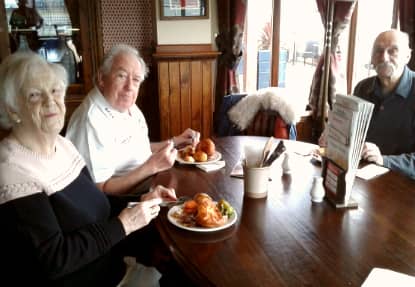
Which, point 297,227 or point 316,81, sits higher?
point 316,81

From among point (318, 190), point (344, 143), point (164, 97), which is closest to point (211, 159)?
point (318, 190)

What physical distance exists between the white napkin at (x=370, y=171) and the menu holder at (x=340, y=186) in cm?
27

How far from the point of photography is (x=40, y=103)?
1.21m

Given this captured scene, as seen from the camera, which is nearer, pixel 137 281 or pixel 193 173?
pixel 137 281

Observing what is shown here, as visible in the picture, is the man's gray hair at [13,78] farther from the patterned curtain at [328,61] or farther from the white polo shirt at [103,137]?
the patterned curtain at [328,61]

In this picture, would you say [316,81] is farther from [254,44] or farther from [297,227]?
[297,227]

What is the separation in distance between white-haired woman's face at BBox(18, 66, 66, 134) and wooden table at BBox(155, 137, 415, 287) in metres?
0.45

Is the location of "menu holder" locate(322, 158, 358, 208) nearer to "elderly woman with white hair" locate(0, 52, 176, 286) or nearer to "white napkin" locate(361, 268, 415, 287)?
"white napkin" locate(361, 268, 415, 287)

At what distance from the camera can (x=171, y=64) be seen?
10.5 ft

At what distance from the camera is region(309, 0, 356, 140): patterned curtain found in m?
3.38

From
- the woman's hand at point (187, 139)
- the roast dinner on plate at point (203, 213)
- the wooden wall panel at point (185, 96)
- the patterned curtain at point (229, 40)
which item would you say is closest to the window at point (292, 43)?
the patterned curtain at point (229, 40)

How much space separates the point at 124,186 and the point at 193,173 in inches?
11.9

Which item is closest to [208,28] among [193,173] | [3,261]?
[193,173]

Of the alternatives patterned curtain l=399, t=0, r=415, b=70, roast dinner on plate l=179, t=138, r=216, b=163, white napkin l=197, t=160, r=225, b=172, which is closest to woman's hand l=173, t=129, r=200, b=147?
roast dinner on plate l=179, t=138, r=216, b=163
